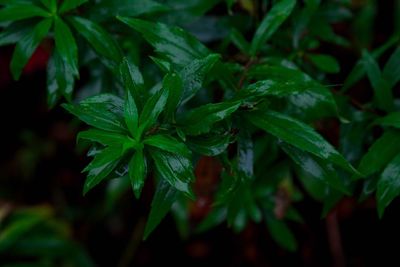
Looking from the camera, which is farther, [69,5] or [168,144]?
[69,5]

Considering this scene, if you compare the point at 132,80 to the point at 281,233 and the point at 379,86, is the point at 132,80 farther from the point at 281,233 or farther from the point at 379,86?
the point at 281,233

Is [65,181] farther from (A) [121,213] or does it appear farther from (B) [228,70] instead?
(B) [228,70]

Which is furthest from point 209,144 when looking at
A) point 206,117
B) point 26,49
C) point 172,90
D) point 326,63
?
point 326,63

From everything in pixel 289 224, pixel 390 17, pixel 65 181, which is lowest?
pixel 65 181

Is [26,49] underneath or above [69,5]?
underneath

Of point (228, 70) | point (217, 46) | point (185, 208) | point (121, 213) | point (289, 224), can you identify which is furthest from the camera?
point (121, 213)

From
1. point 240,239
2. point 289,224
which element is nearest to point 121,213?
point 240,239

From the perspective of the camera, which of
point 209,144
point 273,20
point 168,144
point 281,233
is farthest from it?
point 281,233
